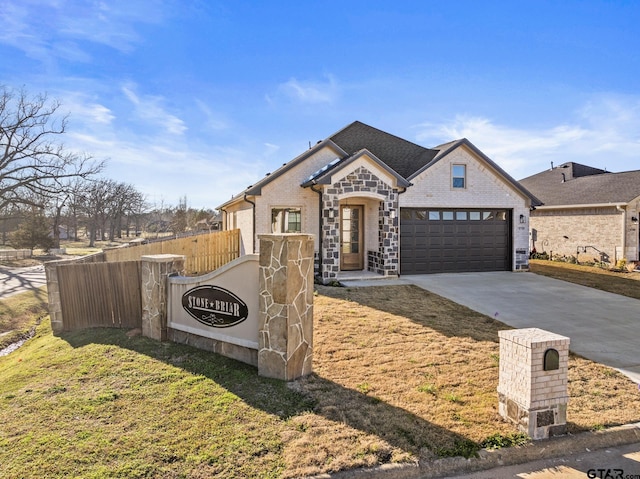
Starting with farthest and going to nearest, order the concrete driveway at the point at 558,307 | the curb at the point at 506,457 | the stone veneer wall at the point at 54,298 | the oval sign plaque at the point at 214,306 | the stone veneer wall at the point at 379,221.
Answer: the stone veneer wall at the point at 379,221 < the stone veneer wall at the point at 54,298 < the concrete driveway at the point at 558,307 < the oval sign plaque at the point at 214,306 < the curb at the point at 506,457

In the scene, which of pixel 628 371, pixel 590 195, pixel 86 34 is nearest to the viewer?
pixel 628 371

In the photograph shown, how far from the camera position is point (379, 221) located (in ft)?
45.3

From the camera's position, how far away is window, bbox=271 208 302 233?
13.7m

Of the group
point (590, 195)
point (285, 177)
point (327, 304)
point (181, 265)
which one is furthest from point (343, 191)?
point (590, 195)

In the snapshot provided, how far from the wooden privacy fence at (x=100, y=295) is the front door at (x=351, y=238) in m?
8.04

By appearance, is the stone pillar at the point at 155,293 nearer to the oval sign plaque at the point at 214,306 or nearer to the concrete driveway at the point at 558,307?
the oval sign plaque at the point at 214,306

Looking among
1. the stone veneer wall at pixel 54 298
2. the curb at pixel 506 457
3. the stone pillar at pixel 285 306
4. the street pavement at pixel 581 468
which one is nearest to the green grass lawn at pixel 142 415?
the stone pillar at pixel 285 306

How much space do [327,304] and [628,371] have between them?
19.1 ft

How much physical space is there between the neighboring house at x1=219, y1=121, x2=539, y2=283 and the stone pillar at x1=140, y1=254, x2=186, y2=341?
6.07 m

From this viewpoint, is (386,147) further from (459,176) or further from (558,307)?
(558,307)

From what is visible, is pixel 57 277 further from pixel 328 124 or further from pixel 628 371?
pixel 328 124

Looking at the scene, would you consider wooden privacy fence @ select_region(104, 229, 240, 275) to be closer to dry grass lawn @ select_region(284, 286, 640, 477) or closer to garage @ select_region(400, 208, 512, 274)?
dry grass lawn @ select_region(284, 286, 640, 477)

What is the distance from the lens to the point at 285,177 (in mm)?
13562

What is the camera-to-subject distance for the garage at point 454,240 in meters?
14.4
